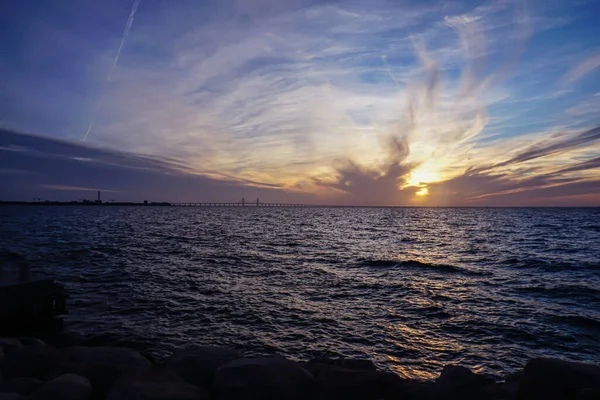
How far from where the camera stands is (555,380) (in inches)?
248

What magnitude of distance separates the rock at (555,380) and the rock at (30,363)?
32.8 feet

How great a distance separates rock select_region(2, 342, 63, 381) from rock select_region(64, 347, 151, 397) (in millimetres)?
330

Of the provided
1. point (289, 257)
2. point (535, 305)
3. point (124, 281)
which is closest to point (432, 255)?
point (289, 257)

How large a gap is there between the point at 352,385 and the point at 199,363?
3431mm

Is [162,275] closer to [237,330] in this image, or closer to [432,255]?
[237,330]

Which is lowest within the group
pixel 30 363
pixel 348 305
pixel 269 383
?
pixel 348 305

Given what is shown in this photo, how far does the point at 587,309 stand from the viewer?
1689 cm

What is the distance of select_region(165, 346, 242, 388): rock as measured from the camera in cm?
714

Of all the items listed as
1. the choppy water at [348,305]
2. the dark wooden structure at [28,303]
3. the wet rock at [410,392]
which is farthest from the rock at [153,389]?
the dark wooden structure at [28,303]

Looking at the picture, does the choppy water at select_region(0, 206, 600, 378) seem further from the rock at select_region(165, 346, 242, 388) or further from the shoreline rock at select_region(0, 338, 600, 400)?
the shoreline rock at select_region(0, 338, 600, 400)

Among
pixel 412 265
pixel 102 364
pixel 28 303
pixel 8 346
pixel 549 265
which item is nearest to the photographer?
pixel 102 364

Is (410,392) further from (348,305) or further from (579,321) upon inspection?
(579,321)

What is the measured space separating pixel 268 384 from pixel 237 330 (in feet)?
25.7

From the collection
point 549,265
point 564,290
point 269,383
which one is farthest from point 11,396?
point 549,265
